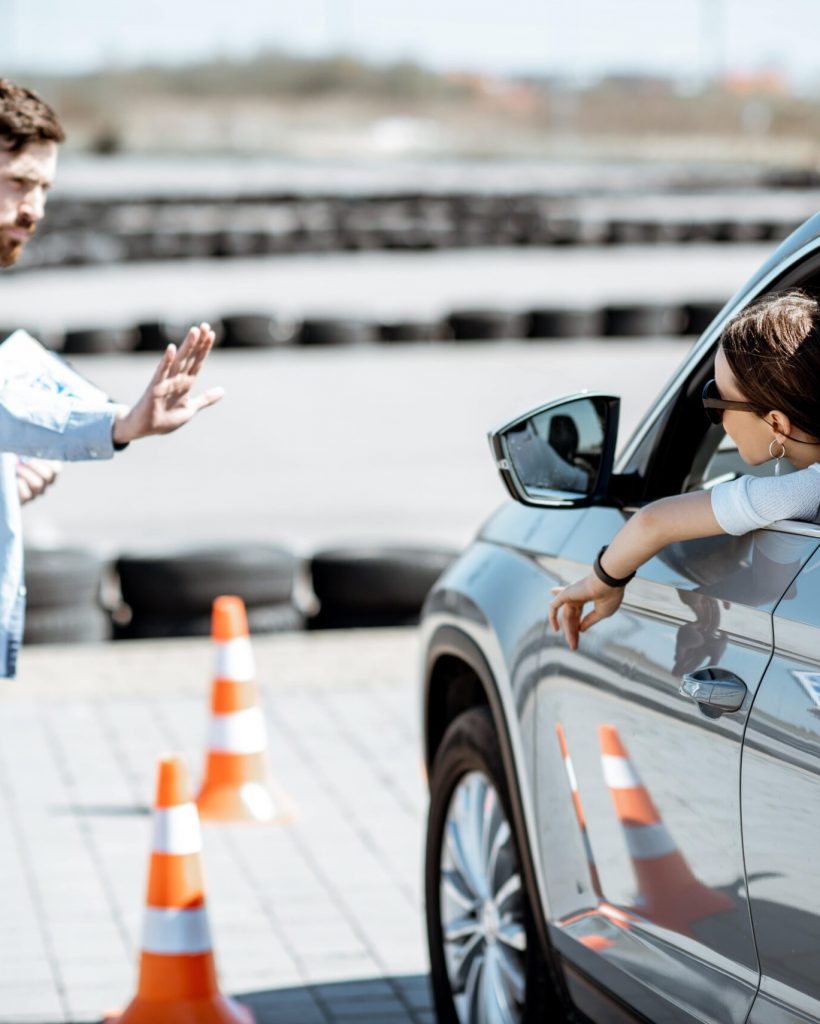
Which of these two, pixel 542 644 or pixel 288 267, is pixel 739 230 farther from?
pixel 542 644

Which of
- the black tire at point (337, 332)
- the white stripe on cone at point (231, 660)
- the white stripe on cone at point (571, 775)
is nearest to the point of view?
the white stripe on cone at point (571, 775)

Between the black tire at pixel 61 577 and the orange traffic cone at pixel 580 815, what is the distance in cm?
548

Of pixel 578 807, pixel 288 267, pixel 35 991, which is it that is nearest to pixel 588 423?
pixel 578 807

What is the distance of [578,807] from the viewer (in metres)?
3.52

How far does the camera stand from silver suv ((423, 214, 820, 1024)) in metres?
2.76

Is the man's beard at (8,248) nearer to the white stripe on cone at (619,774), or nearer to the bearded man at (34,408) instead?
the bearded man at (34,408)

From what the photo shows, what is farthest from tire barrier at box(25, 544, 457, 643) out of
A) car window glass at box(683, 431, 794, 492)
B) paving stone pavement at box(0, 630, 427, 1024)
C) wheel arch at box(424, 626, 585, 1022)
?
car window glass at box(683, 431, 794, 492)

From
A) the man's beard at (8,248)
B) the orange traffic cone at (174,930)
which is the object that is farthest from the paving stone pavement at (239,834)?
the man's beard at (8,248)

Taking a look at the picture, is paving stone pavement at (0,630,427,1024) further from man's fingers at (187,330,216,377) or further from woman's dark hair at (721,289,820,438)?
woman's dark hair at (721,289,820,438)

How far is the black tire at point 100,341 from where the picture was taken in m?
22.0

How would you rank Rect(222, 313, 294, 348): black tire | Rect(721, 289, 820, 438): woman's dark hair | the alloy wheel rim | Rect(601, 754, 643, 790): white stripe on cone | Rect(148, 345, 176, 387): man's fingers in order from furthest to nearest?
Rect(222, 313, 294, 348): black tire
the alloy wheel rim
Rect(148, 345, 176, 387): man's fingers
Rect(601, 754, 643, 790): white stripe on cone
Rect(721, 289, 820, 438): woman's dark hair

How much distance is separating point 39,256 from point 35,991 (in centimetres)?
3049

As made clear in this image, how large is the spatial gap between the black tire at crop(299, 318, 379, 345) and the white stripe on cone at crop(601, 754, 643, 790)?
65.5 feet

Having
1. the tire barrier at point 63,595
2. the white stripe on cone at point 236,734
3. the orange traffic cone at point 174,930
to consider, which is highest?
the orange traffic cone at point 174,930
